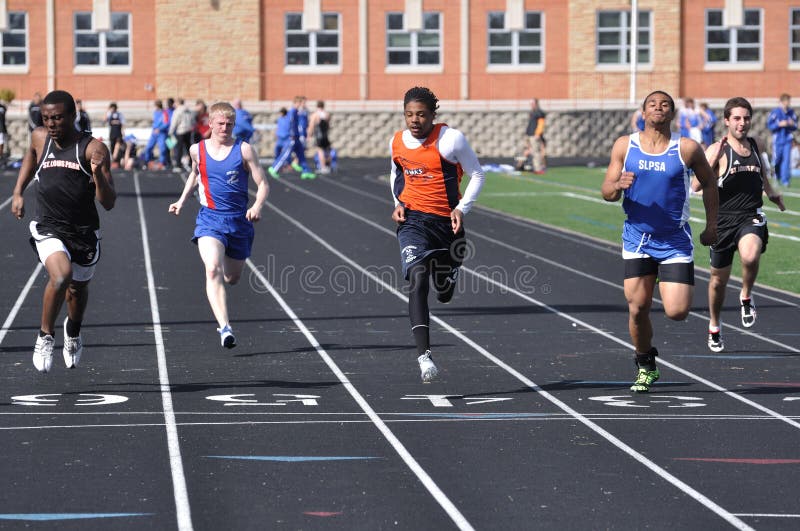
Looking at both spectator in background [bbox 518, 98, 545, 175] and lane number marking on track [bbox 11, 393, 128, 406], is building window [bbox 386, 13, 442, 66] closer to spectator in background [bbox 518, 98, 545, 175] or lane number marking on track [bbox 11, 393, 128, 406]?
spectator in background [bbox 518, 98, 545, 175]

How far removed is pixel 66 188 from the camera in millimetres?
10820

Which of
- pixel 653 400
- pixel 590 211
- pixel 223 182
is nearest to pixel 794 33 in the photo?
pixel 590 211

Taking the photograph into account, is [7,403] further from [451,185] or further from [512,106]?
[512,106]

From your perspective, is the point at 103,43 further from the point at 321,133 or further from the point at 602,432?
the point at 602,432

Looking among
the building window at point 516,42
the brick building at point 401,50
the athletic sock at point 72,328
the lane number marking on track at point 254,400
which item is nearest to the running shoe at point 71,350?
the athletic sock at point 72,328

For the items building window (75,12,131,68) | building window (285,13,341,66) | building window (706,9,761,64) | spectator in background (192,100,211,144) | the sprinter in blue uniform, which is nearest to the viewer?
the sprinter in blue uniform

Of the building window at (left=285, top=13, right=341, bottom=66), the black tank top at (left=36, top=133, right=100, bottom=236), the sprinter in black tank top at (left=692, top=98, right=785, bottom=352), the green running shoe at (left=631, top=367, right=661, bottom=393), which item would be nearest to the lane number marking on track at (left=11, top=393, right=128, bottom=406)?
the black tank top at (left=36, top=133, right=100, bottom=236)

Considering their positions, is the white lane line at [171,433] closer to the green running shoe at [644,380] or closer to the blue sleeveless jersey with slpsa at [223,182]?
the blue sleeveless jersey with slpsa at [223,182]

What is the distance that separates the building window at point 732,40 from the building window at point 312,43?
12.4 m

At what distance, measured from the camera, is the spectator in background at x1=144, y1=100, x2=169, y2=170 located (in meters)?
43.9

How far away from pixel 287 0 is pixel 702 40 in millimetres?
13768

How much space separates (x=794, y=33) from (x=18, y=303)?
4341 cm

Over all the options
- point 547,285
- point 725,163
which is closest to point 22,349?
point 725,163

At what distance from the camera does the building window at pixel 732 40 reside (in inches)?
2160
